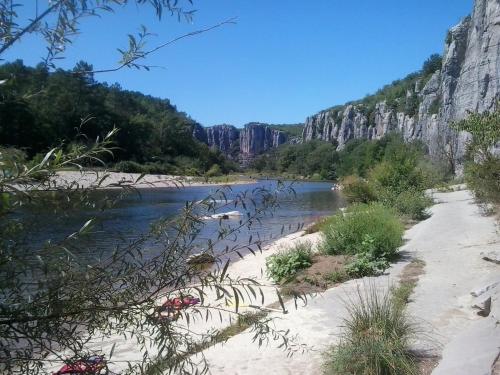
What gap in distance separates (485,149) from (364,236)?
3806 millimetres

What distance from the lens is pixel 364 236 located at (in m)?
11.8

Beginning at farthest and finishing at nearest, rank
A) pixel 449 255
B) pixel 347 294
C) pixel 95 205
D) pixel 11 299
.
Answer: pixel 449 255 → pixel 347 294 → pixel 95 205 → pixel 11 299

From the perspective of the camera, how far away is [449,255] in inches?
444

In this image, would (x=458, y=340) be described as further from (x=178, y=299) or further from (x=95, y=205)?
(x=95, y=205)

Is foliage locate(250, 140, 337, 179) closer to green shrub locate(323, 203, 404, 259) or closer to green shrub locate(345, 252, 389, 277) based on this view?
green shrub locate(323, 203, 404, 259)

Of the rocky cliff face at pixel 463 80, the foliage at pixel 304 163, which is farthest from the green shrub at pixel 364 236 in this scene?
the foliage at pixel 304 163

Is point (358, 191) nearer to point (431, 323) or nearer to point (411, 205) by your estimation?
point (411, 205)

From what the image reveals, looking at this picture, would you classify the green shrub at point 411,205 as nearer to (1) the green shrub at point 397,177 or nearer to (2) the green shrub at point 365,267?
(1) the green shrub at point 397,177

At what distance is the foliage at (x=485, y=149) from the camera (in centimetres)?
1116

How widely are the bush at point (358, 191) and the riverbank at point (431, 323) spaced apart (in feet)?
47.8

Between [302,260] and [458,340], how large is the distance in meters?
6.46

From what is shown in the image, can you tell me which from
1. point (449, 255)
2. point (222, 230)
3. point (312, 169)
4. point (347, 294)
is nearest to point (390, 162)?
point (449, 255)

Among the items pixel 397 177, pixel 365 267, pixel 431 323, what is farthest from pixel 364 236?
pixel 397 177

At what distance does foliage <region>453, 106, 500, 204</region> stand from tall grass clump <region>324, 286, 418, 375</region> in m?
7.26
